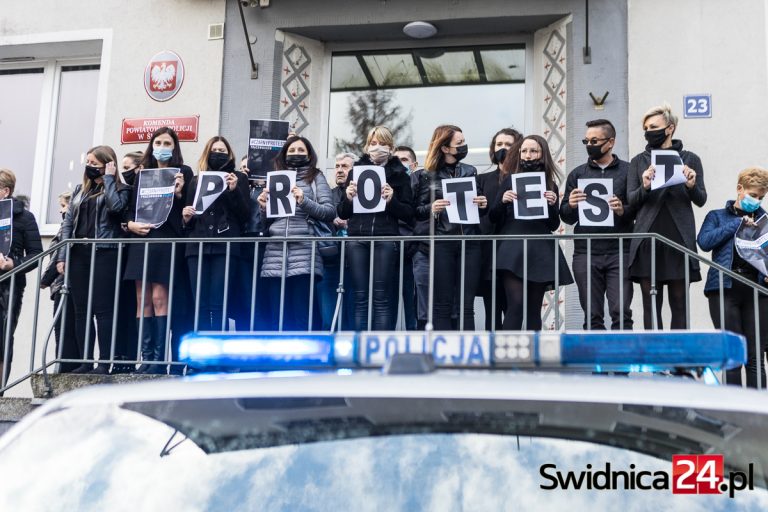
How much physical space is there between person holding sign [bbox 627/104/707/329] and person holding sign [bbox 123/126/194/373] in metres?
3.01

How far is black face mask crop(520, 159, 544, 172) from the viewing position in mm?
6469

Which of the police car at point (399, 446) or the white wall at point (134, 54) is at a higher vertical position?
the white wall at point (134, 54)

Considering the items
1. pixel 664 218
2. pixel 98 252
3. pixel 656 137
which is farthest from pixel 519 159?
pixel 98 252

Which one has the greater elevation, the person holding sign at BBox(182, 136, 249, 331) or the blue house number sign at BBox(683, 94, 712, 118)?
the blue house number sign at BBox(683, 94, 712, 118)

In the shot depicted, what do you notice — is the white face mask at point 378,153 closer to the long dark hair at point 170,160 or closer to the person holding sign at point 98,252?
the long dark hair at point 170,160

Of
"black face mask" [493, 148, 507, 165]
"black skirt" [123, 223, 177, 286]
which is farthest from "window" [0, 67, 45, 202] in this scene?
"black face mask" [493, 148, 507, 165]

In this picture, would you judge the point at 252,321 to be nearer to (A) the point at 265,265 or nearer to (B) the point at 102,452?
(A) the point at 265,265

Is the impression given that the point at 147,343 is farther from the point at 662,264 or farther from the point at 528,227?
the point at 662,264

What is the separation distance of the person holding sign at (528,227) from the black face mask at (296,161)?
135 cm

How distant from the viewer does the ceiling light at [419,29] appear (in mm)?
9156

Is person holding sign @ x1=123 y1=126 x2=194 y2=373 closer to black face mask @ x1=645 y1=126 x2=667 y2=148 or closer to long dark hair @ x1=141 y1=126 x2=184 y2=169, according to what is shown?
long dark hair @ x1=141 y1=126 x2=184 y2=169

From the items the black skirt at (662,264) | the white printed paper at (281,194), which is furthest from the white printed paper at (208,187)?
the black skirt at (662,264)

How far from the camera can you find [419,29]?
9.24 m

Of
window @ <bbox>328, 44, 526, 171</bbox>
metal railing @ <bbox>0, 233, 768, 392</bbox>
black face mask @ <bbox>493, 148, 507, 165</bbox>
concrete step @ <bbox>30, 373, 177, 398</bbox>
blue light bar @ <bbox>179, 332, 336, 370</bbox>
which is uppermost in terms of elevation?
window @ <bbox>328, 44, 526, 171</bbox>
